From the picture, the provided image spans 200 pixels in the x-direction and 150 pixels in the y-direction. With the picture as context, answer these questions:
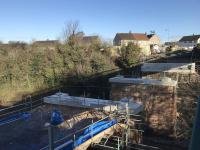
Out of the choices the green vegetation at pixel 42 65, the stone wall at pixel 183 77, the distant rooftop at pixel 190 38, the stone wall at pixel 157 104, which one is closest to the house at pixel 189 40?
the distant rooftop at pixel 190 38

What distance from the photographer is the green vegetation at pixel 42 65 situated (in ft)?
58.2

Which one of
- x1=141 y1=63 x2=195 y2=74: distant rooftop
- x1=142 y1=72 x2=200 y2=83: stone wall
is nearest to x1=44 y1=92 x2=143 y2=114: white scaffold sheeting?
x1=142 y1=72 x2=200 y2=83: stone wall

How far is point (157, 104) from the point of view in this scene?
1175cm

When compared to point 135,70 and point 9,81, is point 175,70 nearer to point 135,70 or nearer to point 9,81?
point 135,70

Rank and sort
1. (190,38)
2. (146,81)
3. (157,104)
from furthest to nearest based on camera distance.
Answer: (190,38)
(146,81)
(157,104)

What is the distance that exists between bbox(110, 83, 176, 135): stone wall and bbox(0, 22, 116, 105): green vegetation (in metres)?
7.68

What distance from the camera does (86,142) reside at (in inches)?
294

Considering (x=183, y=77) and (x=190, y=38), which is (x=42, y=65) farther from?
(x=190, y=38)

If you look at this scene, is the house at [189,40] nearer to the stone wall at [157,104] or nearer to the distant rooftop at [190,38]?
the distant rooftop at [190,38]

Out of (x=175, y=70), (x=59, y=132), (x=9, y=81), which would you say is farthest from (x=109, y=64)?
(x=59, y=132)

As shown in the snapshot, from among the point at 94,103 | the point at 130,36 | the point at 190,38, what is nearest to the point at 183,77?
the point at 94,103

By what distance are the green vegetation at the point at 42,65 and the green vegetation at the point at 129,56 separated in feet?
3.54

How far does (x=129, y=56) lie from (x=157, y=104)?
9.73 m

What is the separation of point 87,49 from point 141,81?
32.9 feet
